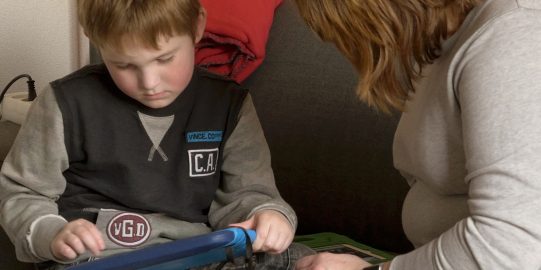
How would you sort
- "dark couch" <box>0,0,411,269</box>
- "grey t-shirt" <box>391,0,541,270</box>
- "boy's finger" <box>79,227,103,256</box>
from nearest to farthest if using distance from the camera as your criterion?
"grey t-shirt" <box>391,0,541,270</box> < "boy's finger" <box>79,227,103,256</box> < "dark couch" <box>0,0,411,269</box>

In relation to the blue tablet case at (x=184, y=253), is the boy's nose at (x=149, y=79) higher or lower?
higher

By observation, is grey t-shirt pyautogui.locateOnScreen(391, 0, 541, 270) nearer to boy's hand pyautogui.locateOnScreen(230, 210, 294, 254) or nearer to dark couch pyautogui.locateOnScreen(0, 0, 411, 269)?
boy's hand pyautogui.locateOnScreen(230, 210, 294, 254)

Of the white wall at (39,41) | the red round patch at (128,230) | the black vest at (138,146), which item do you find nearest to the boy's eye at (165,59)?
the black vest at (138,146)

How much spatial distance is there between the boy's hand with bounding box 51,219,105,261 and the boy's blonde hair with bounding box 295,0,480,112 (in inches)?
16.0

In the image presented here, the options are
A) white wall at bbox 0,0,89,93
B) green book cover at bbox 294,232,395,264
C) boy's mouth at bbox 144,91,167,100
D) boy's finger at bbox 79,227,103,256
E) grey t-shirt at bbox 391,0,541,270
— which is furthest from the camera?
white wall at bbox 0,0,89,93

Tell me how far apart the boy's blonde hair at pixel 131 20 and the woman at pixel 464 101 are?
256 mm

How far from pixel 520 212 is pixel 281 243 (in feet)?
1.27

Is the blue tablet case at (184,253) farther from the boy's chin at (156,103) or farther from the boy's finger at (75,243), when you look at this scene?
the boy's chin at (156,103)

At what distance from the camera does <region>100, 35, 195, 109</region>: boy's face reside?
3.27ft

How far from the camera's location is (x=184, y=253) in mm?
826

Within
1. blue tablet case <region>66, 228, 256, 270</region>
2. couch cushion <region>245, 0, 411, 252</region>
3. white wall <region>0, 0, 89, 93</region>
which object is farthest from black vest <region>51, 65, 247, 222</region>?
white wall <region>0, 0, 89, 93</region>

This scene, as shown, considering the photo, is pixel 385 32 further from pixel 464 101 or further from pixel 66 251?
pixel 66 251

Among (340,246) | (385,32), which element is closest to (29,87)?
(340,246)

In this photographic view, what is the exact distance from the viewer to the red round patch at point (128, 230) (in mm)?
1065
